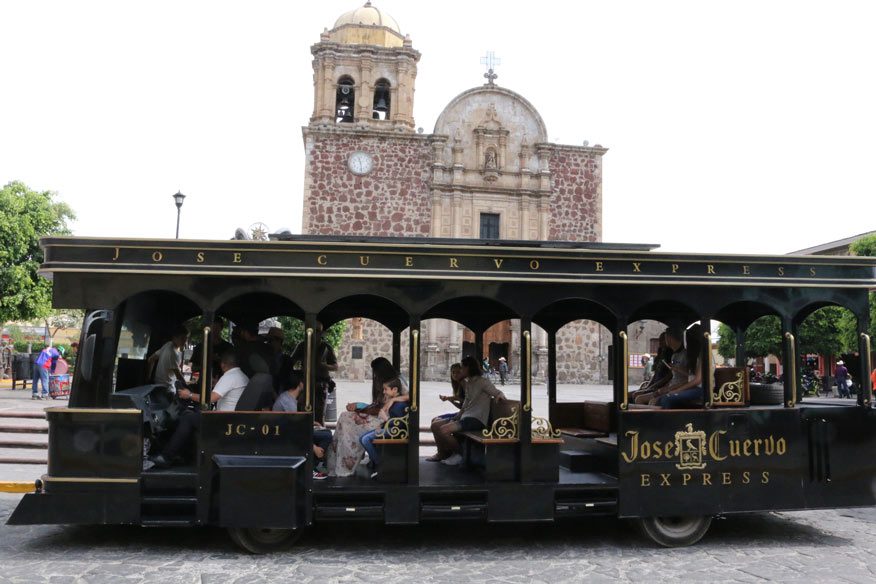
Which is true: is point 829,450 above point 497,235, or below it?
below

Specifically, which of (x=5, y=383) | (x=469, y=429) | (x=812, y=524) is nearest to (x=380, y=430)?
(x=469, y=429)

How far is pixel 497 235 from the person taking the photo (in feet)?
113

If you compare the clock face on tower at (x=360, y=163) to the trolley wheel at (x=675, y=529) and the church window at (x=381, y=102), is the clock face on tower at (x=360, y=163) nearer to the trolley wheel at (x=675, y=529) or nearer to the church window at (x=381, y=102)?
the church window at (x=381, y=102)

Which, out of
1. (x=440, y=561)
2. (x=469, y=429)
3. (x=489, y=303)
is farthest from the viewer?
(x=489, y=303)

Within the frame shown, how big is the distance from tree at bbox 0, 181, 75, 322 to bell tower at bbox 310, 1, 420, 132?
1227 cm

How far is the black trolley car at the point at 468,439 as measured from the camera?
21.1 feet

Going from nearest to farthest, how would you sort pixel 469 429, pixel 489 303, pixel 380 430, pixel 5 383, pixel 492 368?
1. pixel 380 430
2. pixel 469 429
3. pixel 489 303
4. pixel 5 383
5. pixel 492 368

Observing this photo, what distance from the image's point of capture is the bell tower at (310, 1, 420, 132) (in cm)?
3341

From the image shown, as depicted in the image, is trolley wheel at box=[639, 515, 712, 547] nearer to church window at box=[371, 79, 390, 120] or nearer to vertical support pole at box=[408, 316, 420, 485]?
vertical support pole at box=[408, 316, 420, 485]

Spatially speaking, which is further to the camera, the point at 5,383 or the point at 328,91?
the point at 328,91

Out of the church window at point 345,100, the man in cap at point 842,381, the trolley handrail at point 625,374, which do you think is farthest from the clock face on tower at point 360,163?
the trolley handrail at point 625,374

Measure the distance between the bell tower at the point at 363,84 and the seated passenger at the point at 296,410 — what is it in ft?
89.7

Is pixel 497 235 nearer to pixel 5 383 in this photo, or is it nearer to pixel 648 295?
pixel 5 383

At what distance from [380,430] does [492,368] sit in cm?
2548
